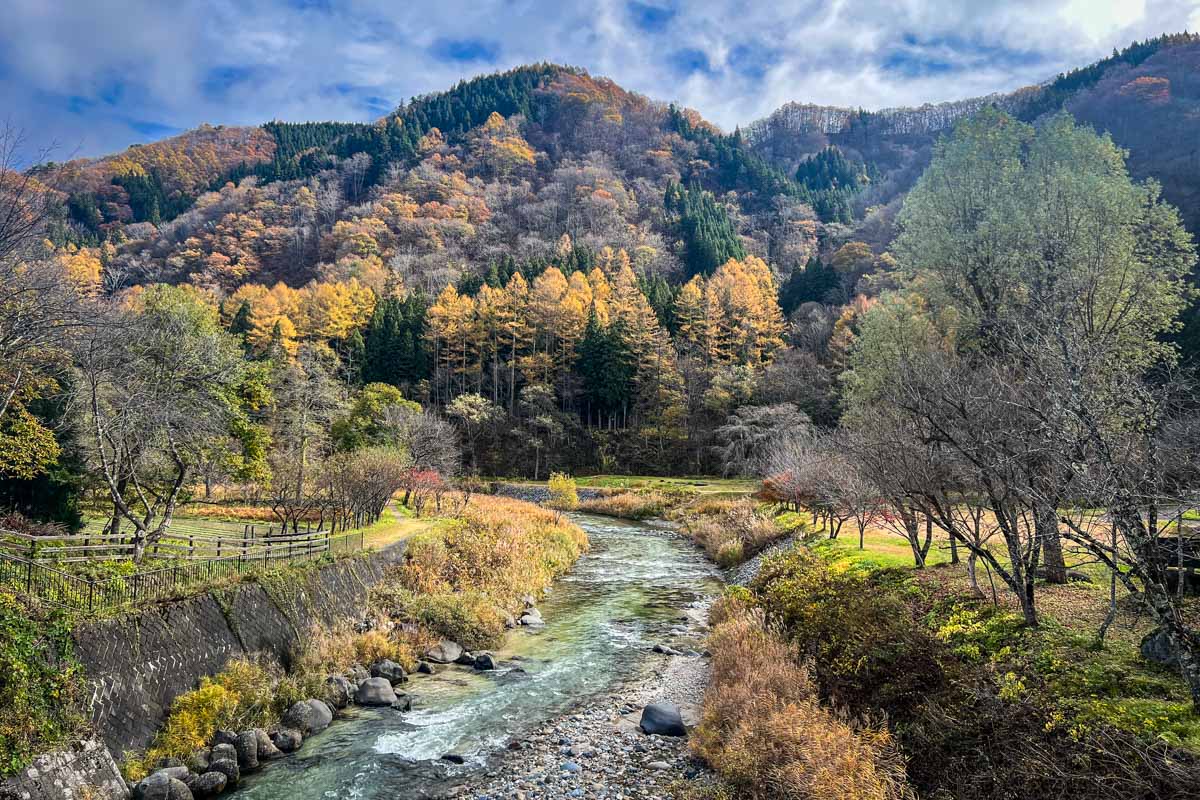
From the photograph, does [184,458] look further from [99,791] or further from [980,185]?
[980,185]

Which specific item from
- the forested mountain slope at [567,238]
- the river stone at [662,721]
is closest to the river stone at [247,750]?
the river stone at [662,721]

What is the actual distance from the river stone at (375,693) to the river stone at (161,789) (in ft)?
13.7

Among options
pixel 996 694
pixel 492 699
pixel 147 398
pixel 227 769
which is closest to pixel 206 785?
pixel 227 769

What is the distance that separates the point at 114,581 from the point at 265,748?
13.5 ft

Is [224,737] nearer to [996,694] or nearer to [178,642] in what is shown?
[178,642]

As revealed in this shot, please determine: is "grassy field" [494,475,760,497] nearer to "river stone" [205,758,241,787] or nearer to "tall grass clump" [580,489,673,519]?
"tall grass clump" [580,489,673,519]

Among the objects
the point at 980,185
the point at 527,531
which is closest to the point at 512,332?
the point at 527,531

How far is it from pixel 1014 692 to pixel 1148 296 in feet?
37.3

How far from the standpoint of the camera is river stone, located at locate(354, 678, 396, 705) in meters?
13.3

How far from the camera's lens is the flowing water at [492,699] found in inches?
395

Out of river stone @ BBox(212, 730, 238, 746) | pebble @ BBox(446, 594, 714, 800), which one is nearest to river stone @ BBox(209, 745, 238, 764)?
river stone @ BBox(212, 730, 238, 746)

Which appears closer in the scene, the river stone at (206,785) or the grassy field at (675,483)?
the river stone at (206,785)

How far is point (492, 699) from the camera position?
13375 millimetres

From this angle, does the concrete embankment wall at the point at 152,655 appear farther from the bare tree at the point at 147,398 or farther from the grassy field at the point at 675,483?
the grassy field at the point at 675,483
